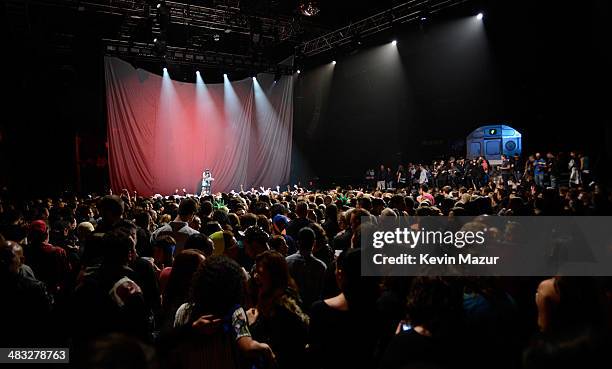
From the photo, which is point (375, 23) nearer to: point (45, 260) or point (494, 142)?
point (494, 142)

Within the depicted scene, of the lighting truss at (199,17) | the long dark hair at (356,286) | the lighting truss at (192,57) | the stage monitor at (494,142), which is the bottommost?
the long dark hair at (356,286)

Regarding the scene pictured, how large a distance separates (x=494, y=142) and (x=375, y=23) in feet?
22.1

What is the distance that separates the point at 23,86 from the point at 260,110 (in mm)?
10144

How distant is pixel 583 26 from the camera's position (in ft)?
40.3

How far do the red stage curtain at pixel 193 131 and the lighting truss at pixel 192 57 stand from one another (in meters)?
0.57

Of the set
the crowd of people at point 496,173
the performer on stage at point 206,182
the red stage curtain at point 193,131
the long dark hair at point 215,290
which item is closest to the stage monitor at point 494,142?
the crowd of people at point 496,173

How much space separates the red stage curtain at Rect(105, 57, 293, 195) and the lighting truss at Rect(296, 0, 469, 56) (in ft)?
9.60

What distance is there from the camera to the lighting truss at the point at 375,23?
13.7 metres

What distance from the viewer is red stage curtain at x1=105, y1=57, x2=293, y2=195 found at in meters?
17.8

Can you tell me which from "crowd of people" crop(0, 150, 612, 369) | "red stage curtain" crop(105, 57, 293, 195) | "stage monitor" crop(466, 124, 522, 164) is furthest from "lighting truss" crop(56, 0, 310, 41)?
"crowd of people" crop(0, 150, 612, 369)

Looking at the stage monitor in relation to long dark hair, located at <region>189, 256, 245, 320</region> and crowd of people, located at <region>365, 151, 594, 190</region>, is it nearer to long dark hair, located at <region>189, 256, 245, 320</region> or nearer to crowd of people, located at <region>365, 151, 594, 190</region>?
crowd of people, located at <region>365, 151, 594, 190</region>

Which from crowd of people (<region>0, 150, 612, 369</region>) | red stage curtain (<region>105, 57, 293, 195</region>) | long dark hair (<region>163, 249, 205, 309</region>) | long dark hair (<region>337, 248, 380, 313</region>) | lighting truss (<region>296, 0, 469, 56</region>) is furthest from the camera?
red stage curtain (<region>105, 57, 293, 195</region>)

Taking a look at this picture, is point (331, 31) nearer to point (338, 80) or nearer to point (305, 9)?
point (338, 80)

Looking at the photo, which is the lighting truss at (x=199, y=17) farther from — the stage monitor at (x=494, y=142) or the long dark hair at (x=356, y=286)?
the long dark hair at (x=356, y=286)
